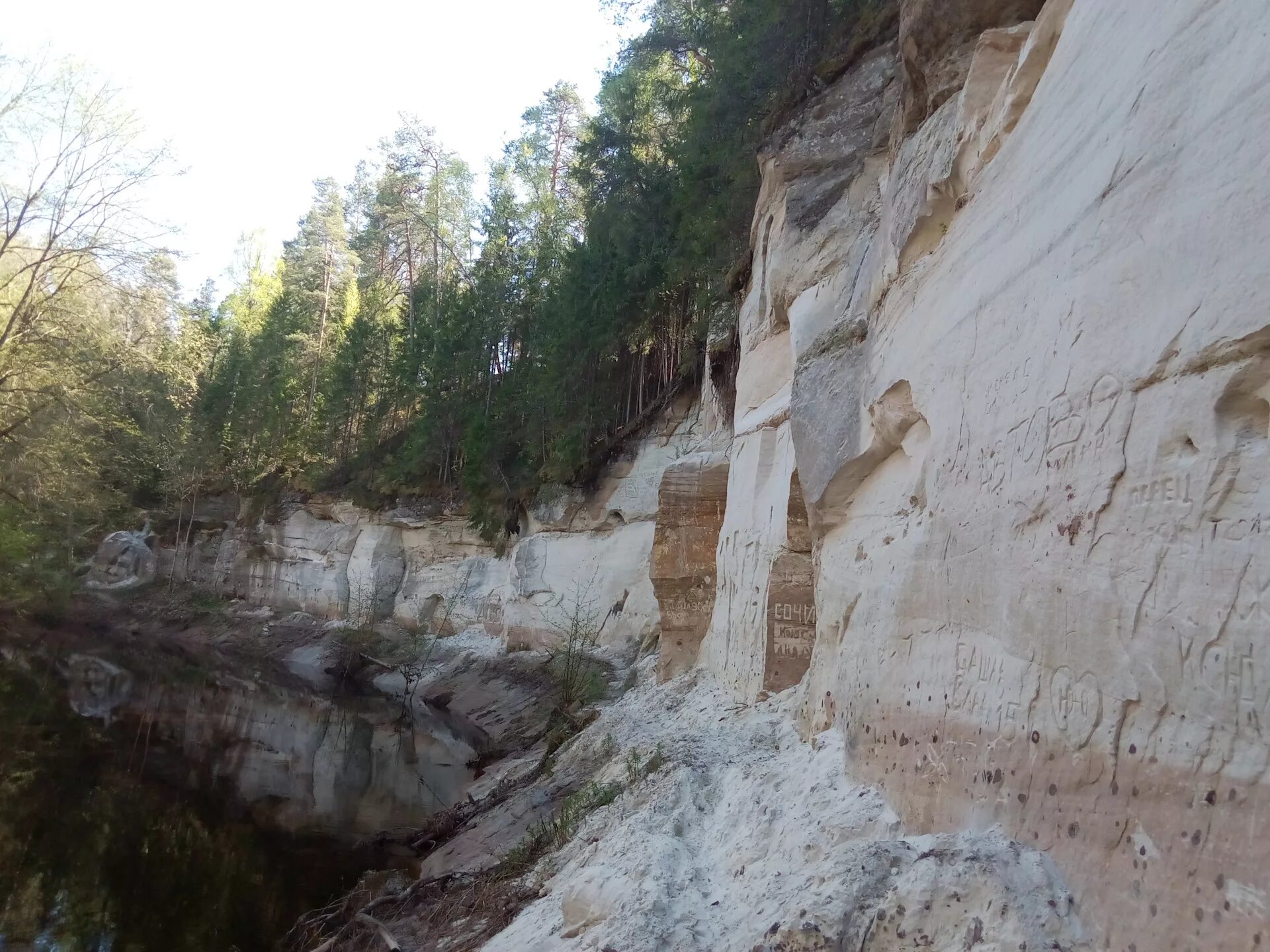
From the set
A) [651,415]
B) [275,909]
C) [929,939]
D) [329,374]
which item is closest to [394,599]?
[329,374]

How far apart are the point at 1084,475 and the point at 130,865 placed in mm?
10363

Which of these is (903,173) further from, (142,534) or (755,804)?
(142,534)

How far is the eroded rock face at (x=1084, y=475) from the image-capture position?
91.5 inches

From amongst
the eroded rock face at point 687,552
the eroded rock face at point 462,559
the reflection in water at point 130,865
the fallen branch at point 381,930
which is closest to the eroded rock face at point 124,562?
the eroded rock face at point 462,559

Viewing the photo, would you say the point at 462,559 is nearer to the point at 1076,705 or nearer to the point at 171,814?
the point at 171,814

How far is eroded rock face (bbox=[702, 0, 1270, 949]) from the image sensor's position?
2.32 m

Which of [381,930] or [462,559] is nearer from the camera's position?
[381,930]

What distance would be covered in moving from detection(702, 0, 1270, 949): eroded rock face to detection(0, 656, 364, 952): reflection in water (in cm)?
633

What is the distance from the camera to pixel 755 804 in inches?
197

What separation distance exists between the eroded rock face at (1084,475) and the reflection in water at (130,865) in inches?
249

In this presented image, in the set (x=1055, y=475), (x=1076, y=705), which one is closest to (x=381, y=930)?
(x=1076, y=705)

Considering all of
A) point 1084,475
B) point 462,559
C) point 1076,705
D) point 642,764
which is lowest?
point 642,764

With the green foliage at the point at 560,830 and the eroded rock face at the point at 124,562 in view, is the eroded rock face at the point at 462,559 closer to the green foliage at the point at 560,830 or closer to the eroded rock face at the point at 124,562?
the eroded rock face at the point at 124,562

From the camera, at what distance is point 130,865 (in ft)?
30.6
